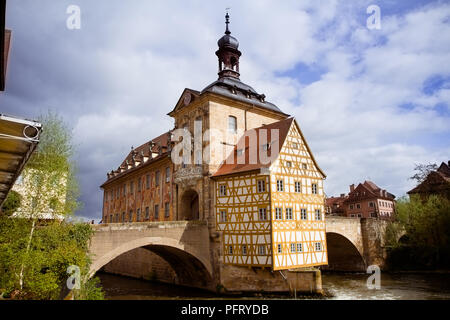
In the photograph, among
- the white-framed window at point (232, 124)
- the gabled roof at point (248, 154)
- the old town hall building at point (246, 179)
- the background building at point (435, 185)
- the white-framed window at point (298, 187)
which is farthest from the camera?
the background building at point (435, 185)

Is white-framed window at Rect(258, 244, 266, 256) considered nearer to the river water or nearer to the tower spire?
the river water

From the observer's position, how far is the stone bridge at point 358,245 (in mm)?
31875

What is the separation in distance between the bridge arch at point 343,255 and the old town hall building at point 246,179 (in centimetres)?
1067

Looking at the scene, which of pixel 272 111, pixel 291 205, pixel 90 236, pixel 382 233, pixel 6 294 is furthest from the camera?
pixel 382 233

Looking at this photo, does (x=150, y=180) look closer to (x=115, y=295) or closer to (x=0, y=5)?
(x=115, y=295)

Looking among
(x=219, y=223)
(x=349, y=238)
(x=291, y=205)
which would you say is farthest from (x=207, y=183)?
(x=349, y=238)

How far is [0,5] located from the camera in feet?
10.6

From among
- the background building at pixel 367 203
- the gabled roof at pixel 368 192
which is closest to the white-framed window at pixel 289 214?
the background building at pixel 367 203

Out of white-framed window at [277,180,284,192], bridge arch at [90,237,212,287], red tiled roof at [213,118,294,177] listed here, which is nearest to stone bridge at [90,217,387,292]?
bridge arch at [90,237,212,287]

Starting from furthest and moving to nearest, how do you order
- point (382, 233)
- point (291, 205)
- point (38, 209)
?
point (382, 233)
point (291, 205)
point (38, 209)

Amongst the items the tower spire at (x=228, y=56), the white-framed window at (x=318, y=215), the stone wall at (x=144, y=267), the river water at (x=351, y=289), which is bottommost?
the river water at (x=351, y=289)

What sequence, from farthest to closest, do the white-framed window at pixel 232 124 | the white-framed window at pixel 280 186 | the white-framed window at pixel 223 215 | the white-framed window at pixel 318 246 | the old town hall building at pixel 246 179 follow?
1. the white-framed window at pixel 232 124
2. the white-framed window at pixel 318 246
3. the white-framed window at pixel 223 215
4. the white-framed window at pixel 280 186
5. the old town hall building at pixel 246 179

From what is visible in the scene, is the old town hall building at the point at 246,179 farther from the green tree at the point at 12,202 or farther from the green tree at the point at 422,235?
the green tree at the point at 422,235

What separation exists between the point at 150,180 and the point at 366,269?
22378 mm
